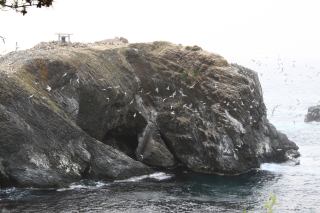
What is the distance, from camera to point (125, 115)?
1499 inches

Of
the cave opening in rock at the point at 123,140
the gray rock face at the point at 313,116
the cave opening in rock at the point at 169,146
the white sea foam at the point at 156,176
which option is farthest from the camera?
the gray rock face at the point at 313,116

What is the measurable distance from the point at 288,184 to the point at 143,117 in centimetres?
1700

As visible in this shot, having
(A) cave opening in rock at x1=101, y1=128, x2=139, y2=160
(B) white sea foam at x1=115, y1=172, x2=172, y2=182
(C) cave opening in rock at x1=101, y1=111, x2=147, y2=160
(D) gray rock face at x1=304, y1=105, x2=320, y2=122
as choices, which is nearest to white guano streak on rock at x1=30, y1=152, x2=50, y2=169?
(B) white sea foam at x1=115, y1=172, x2=172, y2=182

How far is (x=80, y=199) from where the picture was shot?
25.8m

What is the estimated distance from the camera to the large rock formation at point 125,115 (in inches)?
1079

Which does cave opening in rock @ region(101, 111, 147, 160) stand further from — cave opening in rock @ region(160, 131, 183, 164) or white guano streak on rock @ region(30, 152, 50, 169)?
white guano streak on rock @ region(30, 152, 50, 169)

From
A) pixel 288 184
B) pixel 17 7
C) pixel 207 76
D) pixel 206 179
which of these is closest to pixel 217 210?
pixel 206 179

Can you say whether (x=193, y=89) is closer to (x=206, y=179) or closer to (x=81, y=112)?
(x=206, y=179)

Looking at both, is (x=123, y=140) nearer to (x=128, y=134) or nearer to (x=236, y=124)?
(x=128, y=134)

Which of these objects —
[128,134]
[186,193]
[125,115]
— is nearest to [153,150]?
[128,134]

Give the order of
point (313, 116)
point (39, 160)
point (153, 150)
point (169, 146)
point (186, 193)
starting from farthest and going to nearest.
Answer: point (313, 116), point (169, 146), point (153, 150), point (186, 193), point (39, 160)

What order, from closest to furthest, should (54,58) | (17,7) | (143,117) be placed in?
(17,7), (54,58), (143,117)

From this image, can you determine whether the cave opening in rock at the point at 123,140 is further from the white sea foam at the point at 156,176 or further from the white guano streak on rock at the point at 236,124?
the white guano streak on rock at the point at 236,124

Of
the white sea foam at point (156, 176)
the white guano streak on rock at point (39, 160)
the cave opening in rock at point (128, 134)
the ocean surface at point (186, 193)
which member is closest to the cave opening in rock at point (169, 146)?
the ocean surface at point (186, 193)
